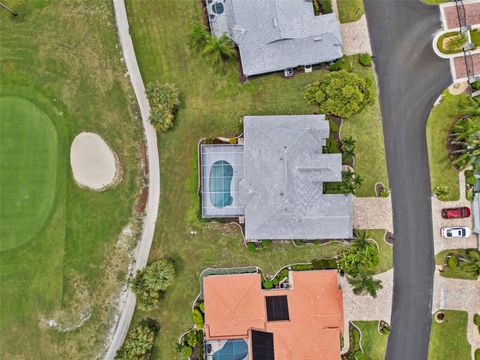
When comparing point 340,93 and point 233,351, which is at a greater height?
point 340,93

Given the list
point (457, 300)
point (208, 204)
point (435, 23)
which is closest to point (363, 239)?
point (457, 300)

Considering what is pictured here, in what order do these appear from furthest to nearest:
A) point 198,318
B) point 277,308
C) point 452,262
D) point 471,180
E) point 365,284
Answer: point 471,180 < point 452,262 < point 198,318 < point 277,308 < point 365,284

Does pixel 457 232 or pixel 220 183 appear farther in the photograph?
pixel 457 232

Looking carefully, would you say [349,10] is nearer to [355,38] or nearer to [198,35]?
[355,38]

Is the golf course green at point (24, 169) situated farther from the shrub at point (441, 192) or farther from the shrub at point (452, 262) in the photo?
the shrub at point (452, 262)

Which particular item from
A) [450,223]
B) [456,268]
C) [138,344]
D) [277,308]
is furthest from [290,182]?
[138,344]

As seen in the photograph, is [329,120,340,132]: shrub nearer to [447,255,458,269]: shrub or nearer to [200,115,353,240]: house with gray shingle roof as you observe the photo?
[200,115,353,240]: house with gray shingle roof
